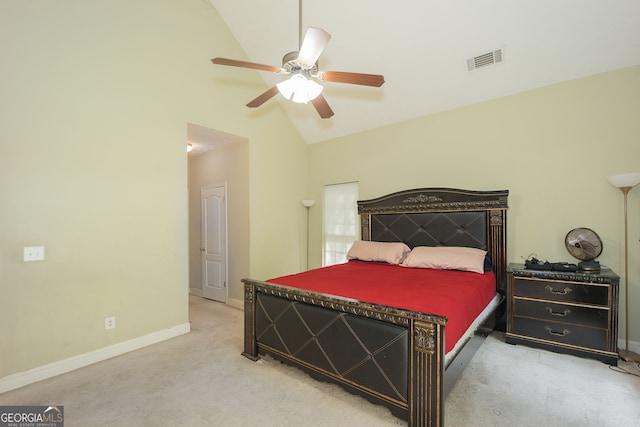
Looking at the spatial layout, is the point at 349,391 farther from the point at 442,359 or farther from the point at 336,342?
the point at 442,359

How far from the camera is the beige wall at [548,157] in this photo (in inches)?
109

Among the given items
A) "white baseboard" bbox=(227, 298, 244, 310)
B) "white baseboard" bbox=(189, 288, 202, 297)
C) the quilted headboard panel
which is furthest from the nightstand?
"white baseboard" bbox=(189, 288, 202, 297)

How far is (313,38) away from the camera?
73.3 inches

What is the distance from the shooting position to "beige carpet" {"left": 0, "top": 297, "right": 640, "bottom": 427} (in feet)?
5.95

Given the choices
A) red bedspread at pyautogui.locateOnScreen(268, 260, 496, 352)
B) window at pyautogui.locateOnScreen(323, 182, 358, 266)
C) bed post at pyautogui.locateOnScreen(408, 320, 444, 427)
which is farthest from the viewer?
window at pyautogui.locateOnScreen(323, 182, 358, 266)

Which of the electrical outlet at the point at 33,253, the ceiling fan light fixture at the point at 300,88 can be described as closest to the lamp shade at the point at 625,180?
the ceiling fan light fixture at the point at 300,88

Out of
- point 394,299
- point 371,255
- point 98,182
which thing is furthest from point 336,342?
point 98,182

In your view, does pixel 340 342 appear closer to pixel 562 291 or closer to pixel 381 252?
pixel 381 252

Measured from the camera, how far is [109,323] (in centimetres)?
276

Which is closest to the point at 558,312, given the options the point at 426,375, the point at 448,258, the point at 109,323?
the point at 448,258

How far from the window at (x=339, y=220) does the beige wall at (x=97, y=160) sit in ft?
6.92

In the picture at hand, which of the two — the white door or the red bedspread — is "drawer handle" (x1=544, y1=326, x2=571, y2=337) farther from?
the white door

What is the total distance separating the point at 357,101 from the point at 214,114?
6.62ft

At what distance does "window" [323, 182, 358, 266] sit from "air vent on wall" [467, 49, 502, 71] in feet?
7.28
